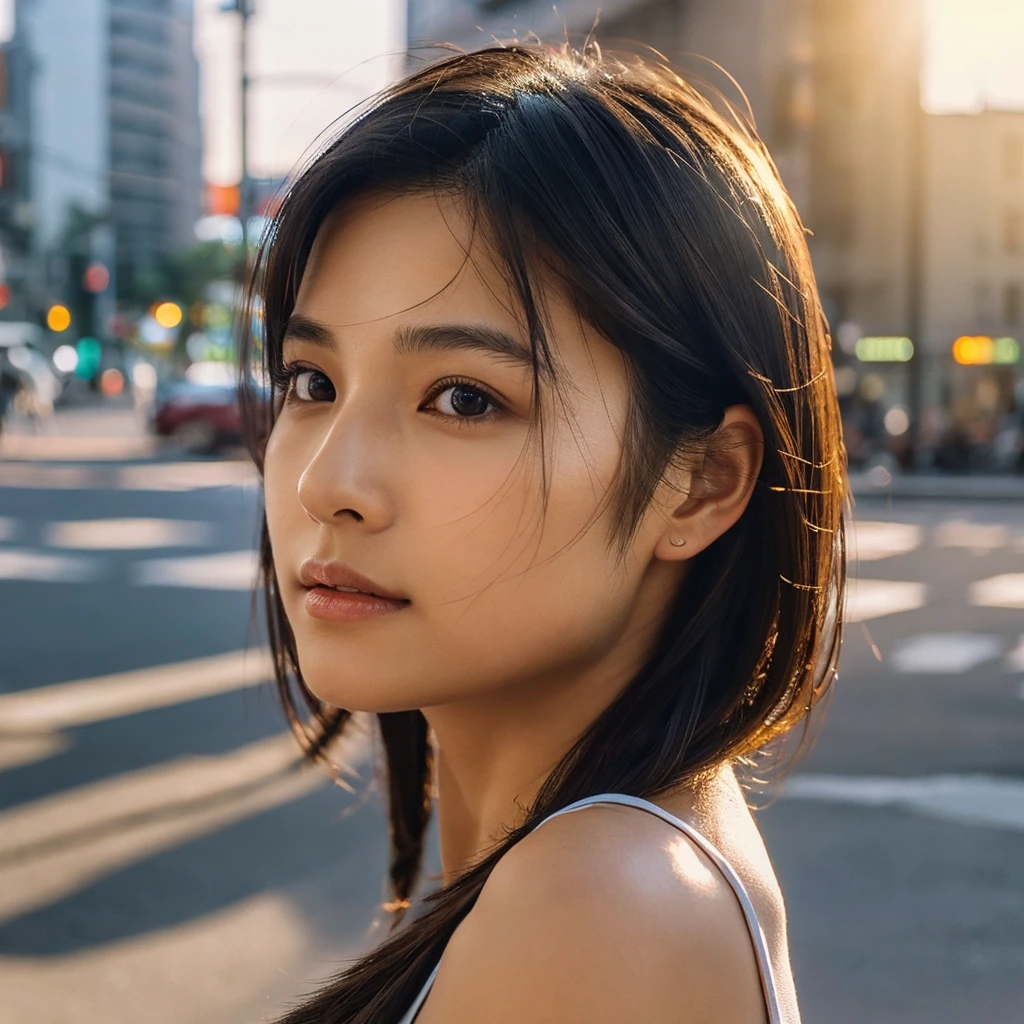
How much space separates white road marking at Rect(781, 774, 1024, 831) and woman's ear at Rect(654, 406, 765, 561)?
4710mm

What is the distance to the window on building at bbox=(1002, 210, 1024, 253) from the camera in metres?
39.0

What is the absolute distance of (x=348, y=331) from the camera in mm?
1231

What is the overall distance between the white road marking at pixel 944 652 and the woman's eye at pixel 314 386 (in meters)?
7.58

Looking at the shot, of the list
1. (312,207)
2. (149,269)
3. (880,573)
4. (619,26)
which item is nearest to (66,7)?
(149,269)

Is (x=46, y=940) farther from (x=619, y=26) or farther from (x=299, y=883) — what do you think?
(x=619, y=26)

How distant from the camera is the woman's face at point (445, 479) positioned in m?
1.18

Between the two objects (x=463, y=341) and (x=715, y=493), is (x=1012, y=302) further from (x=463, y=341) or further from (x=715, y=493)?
(x=463, y=341)

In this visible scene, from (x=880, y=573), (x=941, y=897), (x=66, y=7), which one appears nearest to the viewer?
(x=941, y=897)

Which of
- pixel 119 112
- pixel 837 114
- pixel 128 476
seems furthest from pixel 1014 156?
pixel 119 112

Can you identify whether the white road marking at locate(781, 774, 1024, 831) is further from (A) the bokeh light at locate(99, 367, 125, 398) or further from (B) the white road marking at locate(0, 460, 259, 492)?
(A) the bokeh light at locate(99, 367, 125, 398)

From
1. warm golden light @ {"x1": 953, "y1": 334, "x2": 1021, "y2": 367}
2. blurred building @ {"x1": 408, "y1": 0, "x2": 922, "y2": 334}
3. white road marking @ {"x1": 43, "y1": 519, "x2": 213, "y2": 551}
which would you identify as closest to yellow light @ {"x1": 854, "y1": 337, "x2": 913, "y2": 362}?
blurred building @ {"x1": 408, "y1": 0, "x2": 922, "y2": 334}

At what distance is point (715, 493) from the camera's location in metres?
1.31

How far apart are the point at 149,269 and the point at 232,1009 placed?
90939mm

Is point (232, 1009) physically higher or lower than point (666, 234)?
lower
